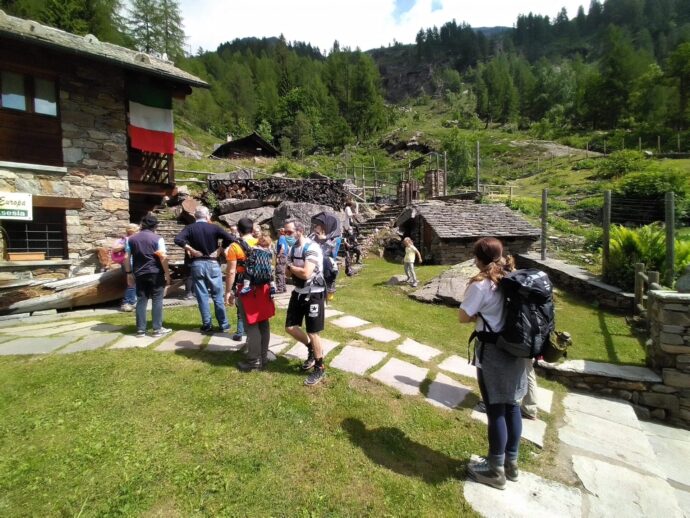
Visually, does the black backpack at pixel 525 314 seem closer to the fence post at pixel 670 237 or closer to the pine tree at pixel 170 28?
the fence post at pixel 670 237

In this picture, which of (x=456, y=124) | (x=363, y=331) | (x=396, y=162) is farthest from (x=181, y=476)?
(x=456, y=124)

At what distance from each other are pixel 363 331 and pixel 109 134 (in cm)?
930

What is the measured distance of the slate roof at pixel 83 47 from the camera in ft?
25.6

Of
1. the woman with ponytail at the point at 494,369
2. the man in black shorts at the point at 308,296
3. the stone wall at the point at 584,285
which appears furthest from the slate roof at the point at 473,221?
the woman with ponytail at the point at 494,369

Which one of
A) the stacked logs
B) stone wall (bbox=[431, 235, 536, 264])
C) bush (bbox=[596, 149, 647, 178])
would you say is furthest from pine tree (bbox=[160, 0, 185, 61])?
bush (bbox=[596, 149, 647, 178])

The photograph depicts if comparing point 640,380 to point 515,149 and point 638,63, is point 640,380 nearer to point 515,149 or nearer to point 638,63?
point 515,149

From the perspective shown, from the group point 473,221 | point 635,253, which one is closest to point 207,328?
point 635,253

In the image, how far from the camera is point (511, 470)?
8.89 feet

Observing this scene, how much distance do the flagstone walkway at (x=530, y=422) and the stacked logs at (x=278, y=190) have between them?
1088 centimetres

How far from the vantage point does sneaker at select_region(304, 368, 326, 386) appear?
376cm

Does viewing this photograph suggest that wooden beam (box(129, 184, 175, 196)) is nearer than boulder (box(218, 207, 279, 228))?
Yes

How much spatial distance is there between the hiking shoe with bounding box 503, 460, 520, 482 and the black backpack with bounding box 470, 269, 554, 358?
942mm

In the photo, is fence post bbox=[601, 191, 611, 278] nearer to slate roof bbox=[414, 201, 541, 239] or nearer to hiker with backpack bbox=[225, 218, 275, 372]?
slate roof bbox=[414, 201, 541, 239]

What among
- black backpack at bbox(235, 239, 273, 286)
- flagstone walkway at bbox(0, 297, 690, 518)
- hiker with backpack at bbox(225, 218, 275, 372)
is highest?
black backpack at bbox(235, 239, 273, 286)
